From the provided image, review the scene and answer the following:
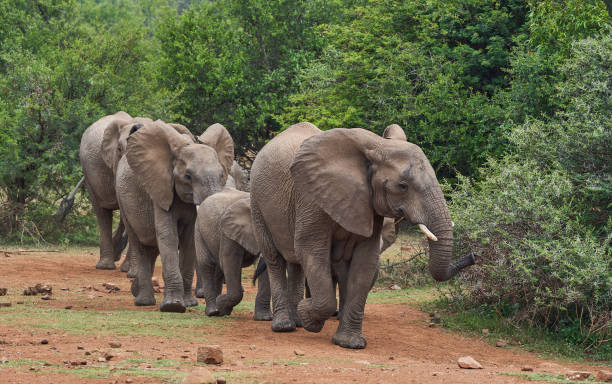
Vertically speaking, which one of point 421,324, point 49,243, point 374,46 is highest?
point 374,46

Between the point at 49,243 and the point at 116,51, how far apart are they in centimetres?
571

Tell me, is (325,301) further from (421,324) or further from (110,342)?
(421,324)

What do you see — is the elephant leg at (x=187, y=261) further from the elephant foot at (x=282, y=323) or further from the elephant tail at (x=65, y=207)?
the elephant tail at (x=65, y=207)

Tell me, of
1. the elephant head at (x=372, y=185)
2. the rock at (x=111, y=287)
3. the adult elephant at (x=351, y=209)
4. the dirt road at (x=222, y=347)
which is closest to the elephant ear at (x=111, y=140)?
the rock at (x=111, y=287)

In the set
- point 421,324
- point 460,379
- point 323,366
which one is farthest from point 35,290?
point 460,379

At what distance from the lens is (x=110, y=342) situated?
7.86 meters

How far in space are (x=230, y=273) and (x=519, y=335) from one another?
11.5 ft

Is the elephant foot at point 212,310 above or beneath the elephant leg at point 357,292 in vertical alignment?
beneath

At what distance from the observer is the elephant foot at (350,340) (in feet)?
28.1

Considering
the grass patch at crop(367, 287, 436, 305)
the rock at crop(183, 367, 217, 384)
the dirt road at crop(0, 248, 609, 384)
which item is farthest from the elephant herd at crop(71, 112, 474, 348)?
the rock at crop(183, 367, 217, 384)

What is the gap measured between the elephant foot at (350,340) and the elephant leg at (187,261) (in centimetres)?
331

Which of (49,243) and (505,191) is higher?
(505,191)

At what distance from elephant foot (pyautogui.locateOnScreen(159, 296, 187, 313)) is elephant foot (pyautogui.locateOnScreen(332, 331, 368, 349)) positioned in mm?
2699

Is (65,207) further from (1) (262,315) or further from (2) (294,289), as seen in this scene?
(2) (294,289)
